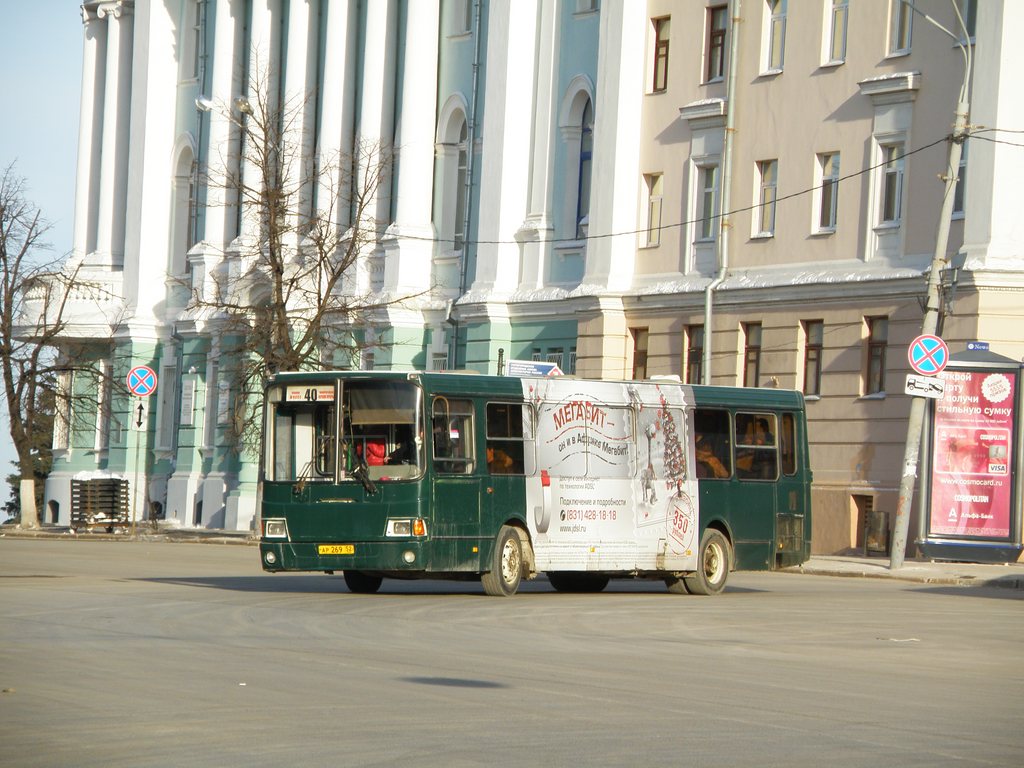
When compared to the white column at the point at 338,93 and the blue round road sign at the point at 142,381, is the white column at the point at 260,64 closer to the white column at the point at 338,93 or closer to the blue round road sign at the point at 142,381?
the white column at the point at 338,93

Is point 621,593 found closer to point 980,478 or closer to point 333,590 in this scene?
point 333,590

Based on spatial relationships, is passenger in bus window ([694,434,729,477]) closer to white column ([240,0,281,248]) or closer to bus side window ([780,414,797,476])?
bus side window ([780,414,797,476])

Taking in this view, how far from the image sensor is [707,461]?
27.6m

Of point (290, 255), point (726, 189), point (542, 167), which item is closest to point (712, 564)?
point (726, 189)

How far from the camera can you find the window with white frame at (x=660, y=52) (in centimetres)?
4659

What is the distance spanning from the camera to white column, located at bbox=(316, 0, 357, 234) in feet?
188

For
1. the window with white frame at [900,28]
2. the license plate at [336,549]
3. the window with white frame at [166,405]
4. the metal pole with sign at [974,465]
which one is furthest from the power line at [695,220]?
the license plate at [336,549]

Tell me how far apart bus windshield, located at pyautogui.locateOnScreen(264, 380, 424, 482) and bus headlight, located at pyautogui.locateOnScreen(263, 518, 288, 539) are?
48cm

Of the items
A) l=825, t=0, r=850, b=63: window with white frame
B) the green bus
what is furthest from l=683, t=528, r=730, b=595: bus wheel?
l=825, t=0, r=850, b=63: window with white frame

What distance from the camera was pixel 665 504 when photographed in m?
27.0

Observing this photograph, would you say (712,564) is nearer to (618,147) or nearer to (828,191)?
(828,191)

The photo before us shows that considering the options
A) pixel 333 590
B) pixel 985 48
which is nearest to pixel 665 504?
pixel 333 590

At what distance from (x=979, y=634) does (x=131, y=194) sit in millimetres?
47731

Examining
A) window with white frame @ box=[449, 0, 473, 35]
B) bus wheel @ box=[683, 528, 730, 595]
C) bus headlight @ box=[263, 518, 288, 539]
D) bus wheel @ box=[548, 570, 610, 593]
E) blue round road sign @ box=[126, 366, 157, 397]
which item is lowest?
bus wheel @ box=[548, 570, 610, 593]
